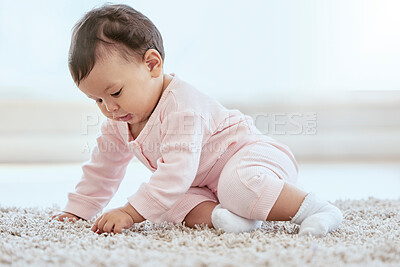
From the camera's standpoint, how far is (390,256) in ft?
2.31

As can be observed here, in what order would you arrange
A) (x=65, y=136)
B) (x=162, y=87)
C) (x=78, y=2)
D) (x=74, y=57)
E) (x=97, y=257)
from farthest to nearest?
(x=65, y=136) → (x=78, y=2) → (x=162, y=87) → (x=74, y=57) → (x=97, y=257)

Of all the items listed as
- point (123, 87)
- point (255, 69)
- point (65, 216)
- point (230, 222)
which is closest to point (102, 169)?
point (65, 216)

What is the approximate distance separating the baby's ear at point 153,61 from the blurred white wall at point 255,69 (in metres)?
1.29

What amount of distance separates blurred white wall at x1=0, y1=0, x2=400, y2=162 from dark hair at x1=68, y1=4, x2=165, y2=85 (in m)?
1.30

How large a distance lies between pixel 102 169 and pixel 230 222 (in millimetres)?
431

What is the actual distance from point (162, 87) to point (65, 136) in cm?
158

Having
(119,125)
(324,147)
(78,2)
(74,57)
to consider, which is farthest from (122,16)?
(324,147)

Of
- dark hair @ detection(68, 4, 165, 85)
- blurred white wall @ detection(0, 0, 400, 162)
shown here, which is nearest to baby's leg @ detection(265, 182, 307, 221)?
dark hair @ detection(68, 4, 165, 85)

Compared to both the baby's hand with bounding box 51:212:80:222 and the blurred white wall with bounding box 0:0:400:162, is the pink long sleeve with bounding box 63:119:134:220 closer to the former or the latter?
Answer: the baby's hand with bounding box 51:212:80:222

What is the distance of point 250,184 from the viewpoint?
3.05 feet

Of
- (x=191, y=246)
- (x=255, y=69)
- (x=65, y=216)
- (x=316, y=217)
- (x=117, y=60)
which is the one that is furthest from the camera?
(x=255, y=69)

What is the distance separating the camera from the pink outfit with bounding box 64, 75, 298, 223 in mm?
932

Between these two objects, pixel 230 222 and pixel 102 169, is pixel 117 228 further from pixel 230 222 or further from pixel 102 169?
pixel 102 169

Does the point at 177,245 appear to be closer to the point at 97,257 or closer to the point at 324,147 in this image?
the point at 97,257
